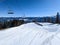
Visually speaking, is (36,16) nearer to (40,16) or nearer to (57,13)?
(40,16)

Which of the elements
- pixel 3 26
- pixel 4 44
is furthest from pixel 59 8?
pixel 4 44

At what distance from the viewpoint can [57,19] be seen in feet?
30.7

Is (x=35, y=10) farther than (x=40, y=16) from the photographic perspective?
No

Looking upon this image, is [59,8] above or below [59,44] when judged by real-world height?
above

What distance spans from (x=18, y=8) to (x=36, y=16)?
2861 millimetres

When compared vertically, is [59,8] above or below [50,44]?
above

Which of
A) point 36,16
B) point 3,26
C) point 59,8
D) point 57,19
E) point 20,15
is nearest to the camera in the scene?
Answer: point 3,26

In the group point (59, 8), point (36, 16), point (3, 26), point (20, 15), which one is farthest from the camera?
point (36, 16)

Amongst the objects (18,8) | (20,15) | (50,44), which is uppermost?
(18,8)

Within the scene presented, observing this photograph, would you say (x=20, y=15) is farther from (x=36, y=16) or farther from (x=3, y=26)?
(x=3, y=26)

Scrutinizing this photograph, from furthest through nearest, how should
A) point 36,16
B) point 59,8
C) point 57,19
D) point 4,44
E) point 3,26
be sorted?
point 36,16 < point 57,19 < point 59,8 < point 3,26 < point 4,44

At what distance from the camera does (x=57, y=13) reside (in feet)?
30.3

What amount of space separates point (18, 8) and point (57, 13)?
3466 mm

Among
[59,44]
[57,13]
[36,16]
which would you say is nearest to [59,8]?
Result: [57,13]
